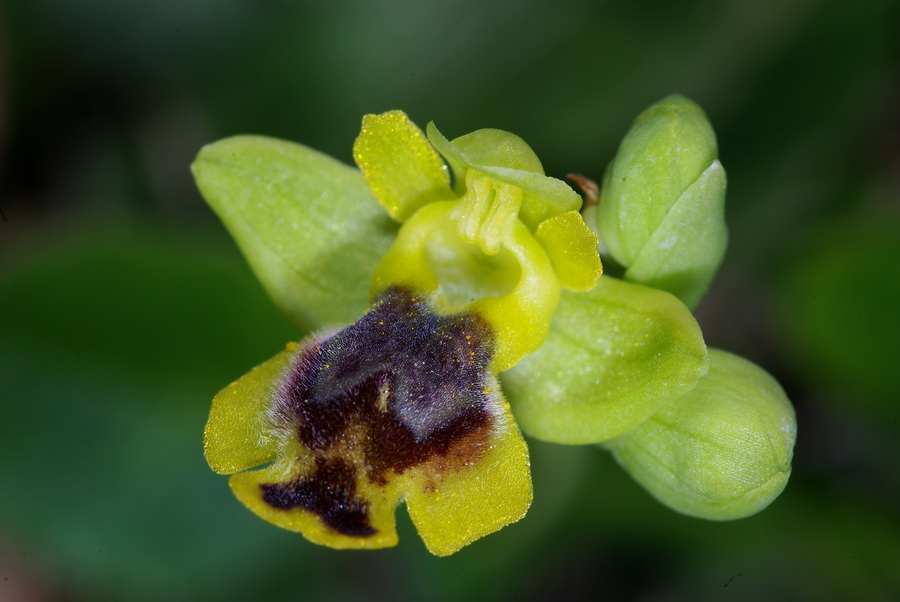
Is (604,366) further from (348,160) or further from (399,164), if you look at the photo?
(348,160)

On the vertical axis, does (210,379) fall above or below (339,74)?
below

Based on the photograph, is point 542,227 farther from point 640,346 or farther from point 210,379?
point 210,379

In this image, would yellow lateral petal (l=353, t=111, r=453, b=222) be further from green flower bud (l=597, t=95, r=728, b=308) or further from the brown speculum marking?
green flower bud (l=597, t=95, r=728, b=308)

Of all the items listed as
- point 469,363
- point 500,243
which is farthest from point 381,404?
point 500,243

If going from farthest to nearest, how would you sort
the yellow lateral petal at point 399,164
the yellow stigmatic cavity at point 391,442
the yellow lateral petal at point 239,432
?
the yellow lateral petal at point 399,164 → the yellow lateral petal at point 239,432 → the yellow stigmatic cavity at point 391,442

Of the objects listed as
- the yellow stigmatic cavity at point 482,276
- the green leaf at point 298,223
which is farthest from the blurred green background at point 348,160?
A: the yellow stigmatic cavity at point 482,276

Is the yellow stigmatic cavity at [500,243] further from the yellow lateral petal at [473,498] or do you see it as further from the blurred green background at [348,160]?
the blurred green background at [348,160]

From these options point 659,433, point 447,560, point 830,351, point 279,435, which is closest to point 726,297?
point 830,351

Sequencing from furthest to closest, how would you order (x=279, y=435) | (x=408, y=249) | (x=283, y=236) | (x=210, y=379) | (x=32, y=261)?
(x=32, y=261)
(x=210, y=379)
(x=283, y=236)
(x=408, y=249)
(x=279, y=435)
